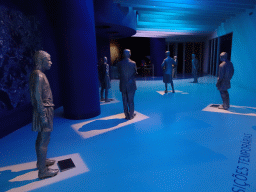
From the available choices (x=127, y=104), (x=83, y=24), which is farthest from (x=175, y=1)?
(x=127, y=104)

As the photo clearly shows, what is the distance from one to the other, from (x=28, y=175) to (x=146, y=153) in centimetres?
182

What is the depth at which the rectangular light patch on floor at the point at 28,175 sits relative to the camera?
235 cm

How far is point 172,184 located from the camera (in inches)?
90.7

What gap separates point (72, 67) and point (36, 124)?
2.69m

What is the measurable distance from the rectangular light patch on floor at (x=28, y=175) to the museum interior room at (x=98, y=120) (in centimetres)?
2

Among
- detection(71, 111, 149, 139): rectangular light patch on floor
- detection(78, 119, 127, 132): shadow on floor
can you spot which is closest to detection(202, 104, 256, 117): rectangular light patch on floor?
detection(71, 111, 149, 139): rectangular light patch on floor

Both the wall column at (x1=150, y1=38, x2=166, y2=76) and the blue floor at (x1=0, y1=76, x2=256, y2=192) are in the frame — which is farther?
the wall column at (x1=150, y1=38, x2=166, y2=76)

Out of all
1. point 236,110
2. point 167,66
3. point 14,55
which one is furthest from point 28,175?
point 167,66

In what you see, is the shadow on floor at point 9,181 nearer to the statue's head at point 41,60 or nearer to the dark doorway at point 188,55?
the statue's head at point 41,60

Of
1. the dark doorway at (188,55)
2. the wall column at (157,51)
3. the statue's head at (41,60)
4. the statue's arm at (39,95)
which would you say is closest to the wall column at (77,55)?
the statue's head at (41,60)

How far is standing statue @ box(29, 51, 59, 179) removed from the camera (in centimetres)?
222

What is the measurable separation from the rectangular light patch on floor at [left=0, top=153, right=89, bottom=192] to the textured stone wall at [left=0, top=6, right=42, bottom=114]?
1.75 m

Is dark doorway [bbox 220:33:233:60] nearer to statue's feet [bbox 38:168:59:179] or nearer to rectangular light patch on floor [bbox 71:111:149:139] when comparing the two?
rectangular light patch on floor [bbox 71:111:149:139]

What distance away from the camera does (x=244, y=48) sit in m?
9.14
